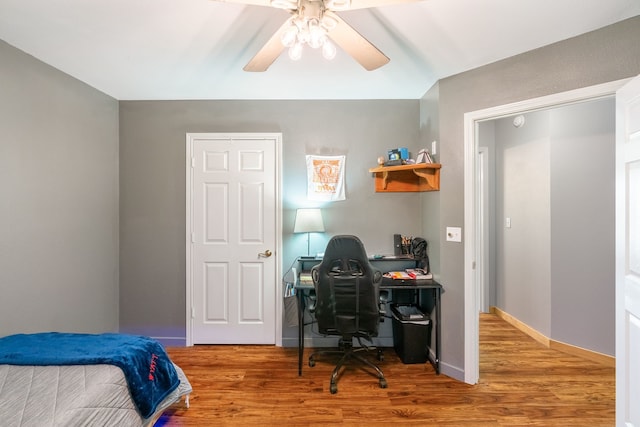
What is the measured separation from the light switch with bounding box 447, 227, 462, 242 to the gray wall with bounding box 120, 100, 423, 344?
582mm

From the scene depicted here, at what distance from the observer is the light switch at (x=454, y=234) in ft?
7.58

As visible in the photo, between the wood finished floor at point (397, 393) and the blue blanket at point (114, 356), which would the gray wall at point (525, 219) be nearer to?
the wood finished floor at point (397, 393)

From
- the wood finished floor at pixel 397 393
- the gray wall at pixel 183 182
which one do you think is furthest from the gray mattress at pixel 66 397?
the gray wall at pixel 183 182

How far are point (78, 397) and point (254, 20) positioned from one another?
6.94 feet

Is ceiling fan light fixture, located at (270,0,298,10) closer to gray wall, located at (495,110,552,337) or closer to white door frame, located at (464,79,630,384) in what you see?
white door frame, located at (464,79,630,384)

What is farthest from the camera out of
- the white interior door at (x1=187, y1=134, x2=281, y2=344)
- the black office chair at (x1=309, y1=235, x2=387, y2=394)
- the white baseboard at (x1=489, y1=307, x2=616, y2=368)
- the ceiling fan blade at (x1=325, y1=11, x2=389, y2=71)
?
the white interior door at (x1=187, y1=134, x2=281, y2=344)

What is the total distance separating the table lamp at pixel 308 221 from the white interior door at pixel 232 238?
12.9 inches

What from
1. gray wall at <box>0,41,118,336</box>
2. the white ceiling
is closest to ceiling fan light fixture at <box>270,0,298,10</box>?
the white ceiling

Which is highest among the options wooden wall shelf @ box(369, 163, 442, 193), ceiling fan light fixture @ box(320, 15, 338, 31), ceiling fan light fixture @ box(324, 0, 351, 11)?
ceiling fan light fixture @ box(324, 0, 351, 11)

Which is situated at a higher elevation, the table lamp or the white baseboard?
the table lamp

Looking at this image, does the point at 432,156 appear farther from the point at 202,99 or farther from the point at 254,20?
the point at 202,99

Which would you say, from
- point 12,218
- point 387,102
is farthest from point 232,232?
point 387,102

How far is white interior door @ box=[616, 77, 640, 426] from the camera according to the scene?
1.45m

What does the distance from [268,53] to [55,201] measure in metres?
2.13
